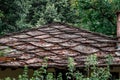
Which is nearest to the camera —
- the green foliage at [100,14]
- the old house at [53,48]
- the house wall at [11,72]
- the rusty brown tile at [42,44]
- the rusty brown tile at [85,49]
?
the old house at [53,48]

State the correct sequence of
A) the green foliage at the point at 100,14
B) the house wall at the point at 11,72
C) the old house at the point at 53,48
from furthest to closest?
the green foliage at the point at 100,14, the house wall at the point at 11,72, the old house at the point at 53,48

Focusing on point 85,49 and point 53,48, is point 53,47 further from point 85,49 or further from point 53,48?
point 85,49

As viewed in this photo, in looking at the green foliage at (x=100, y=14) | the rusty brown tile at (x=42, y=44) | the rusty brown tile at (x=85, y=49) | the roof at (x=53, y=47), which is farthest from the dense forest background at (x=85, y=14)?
the rusty brown tile at (x=85, y=49)

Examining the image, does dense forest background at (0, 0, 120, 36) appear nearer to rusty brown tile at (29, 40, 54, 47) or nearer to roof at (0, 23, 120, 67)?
roof at (0, 23, 120, 67)

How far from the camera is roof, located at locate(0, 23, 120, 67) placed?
7647 millimetres

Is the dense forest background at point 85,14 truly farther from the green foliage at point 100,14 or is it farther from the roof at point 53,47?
the roof at point 53,47

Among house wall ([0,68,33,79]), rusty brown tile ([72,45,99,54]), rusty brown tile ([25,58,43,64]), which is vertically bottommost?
house wall ([0,68,33,79])

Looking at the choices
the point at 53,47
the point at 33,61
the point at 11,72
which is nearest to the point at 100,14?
the point at 53,47

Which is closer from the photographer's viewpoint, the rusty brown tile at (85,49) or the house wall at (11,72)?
the house wall at (11,72)

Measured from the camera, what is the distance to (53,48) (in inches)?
332

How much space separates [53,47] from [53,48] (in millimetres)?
81

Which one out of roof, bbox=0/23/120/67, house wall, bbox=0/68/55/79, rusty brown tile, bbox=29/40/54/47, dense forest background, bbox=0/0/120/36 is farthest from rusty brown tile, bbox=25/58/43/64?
dense forest background, bbox=0/0/120/36

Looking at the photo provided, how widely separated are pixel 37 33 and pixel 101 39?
69.0 inches

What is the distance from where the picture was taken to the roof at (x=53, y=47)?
765 cm
